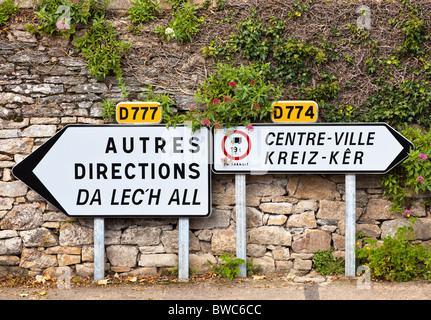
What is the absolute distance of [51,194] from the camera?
4699mm

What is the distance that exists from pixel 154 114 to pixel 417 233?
326 centimetres

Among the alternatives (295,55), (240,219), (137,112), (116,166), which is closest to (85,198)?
(116,166)

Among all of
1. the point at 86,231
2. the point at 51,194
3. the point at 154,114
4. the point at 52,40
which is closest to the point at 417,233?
the point at 154,114

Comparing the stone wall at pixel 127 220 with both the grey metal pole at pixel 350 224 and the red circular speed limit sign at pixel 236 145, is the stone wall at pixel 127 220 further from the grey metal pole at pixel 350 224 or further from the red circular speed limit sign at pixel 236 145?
the red circular speed limit sign at pixel 236 145

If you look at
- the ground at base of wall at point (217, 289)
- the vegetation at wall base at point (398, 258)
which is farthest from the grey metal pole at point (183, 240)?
the vegetation at wall base at point (398, 258)

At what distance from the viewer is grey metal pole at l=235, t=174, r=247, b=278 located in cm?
472

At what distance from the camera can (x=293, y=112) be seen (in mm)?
4707

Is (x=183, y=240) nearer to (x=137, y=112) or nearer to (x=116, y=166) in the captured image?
(x=116, y=166)

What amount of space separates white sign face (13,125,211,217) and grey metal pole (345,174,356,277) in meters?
1.61

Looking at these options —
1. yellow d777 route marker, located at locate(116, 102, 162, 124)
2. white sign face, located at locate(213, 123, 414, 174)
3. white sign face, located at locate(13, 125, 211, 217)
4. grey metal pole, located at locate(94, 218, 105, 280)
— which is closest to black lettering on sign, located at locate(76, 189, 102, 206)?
white sign face, located at locate(13, 125, 211, 217)

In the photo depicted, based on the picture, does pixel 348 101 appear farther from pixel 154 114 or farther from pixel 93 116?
pixel 93 116

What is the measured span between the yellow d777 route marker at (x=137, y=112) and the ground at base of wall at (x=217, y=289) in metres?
1.80

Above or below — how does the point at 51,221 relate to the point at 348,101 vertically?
below

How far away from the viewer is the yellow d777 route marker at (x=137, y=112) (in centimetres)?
475
